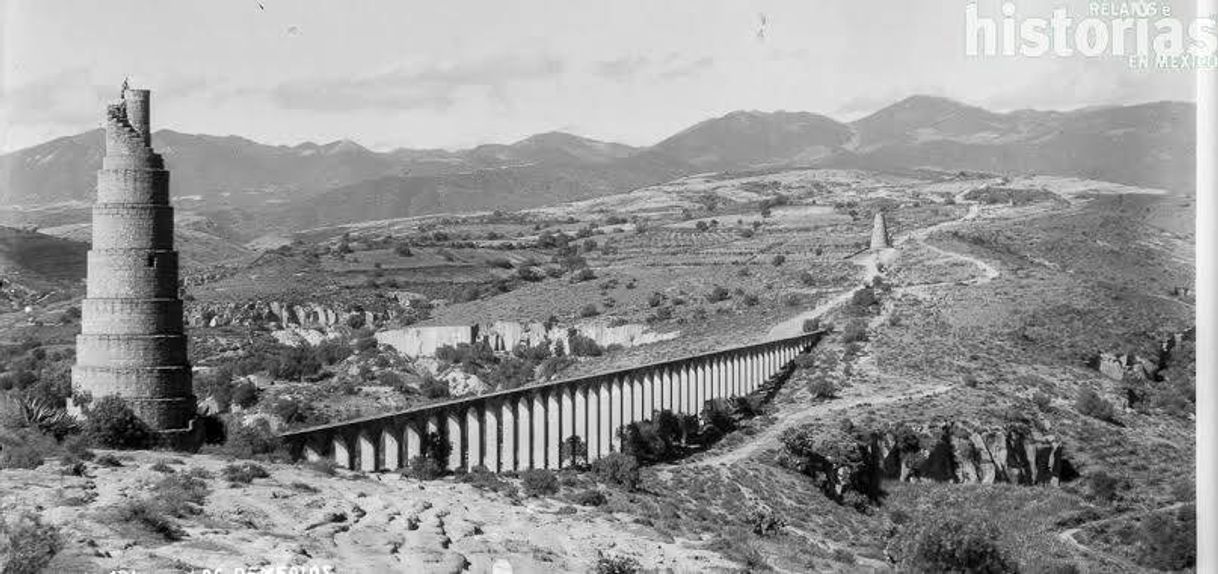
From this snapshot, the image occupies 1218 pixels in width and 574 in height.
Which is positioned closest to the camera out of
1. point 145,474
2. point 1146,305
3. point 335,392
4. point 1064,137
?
point 145,474

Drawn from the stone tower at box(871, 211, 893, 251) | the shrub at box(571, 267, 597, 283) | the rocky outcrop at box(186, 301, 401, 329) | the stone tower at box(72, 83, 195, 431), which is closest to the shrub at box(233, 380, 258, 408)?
the stone tower at box(72, 83, 195, 431)

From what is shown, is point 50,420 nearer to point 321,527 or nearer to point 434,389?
point 321,527

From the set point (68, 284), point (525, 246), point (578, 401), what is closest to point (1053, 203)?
point (525, 246)

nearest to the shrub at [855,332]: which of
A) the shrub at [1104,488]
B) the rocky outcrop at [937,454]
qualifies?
the rocky outcrop at [937,454]

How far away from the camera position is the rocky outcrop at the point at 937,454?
39.6 m

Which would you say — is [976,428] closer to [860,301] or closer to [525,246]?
[860,301]

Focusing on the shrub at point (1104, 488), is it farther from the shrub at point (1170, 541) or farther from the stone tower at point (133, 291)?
the stone tower at point (133, 291)

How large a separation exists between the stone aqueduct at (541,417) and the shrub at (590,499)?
376 cm

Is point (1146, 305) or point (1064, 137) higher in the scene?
point (1064, 137)

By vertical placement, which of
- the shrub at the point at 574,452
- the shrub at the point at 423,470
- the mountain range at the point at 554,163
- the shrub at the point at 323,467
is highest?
the mountain range at the point at 554,163

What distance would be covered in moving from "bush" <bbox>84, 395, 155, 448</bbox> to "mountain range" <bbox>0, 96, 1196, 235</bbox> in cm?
6068

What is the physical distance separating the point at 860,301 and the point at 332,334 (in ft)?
84.7

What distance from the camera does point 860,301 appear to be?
61.4 meters

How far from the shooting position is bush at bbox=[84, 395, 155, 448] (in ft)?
83.3
